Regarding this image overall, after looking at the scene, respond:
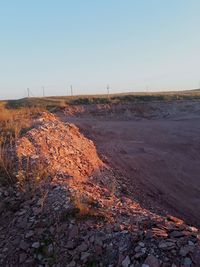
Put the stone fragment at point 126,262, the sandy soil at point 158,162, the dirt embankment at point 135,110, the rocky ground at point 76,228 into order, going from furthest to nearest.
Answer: the dirt embankment at point 135,110
the sandy soil at point 158,162
the rocky ground at point 76,228
the stone fragment at point 126,262

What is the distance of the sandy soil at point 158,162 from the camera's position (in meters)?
9.41

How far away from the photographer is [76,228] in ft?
18.0

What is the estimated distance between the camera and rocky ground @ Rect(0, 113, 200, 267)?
187 inches

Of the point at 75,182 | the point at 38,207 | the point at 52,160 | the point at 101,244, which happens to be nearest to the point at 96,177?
the point at 52,160

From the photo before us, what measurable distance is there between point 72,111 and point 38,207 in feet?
75.0

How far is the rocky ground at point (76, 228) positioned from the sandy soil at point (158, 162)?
2.46 m

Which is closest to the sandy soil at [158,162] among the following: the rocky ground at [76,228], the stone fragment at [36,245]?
the rocky ground at [76,228]

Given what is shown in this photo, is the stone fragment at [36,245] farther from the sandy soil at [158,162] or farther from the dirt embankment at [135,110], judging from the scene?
the dirt embankment at [135,110]

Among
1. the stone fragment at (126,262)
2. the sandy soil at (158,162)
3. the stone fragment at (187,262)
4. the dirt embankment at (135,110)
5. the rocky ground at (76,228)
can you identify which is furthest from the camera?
the dirt embankment at (135,110)

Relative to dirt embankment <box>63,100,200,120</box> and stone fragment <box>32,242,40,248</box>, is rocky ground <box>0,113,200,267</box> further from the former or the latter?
dirt embankment <box>63,100,200,120</box>

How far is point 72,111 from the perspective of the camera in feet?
94.9

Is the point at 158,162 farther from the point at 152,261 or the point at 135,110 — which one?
the point at 135,110

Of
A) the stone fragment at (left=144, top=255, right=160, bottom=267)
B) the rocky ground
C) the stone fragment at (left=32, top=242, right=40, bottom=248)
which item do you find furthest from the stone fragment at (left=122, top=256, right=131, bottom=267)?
the stone fragment at (left=32, top=242, right=40, bottom=248)

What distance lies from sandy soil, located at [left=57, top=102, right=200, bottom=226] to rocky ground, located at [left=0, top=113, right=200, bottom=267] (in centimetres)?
246
